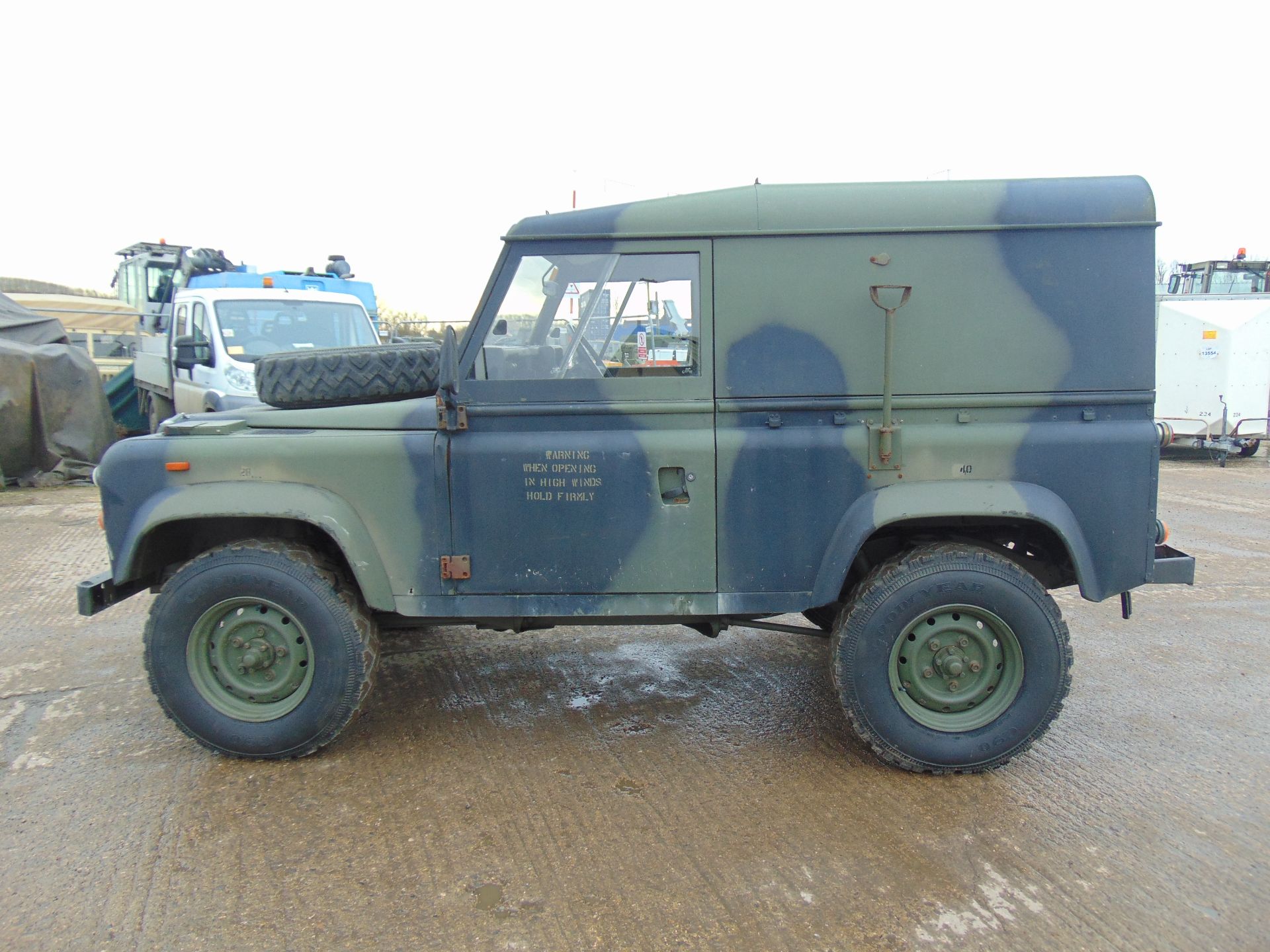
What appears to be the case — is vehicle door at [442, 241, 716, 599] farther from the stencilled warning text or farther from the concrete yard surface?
the concrete yard surface

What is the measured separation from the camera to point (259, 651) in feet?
12.2

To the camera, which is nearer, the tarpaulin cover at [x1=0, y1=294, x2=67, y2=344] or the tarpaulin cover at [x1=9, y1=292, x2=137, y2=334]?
the tarpaulin cover at [x1=0, y1=294, x2=67, y2=344]

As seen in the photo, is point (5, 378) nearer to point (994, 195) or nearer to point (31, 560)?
point (31, 560)

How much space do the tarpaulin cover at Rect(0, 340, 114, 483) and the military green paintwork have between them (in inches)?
330

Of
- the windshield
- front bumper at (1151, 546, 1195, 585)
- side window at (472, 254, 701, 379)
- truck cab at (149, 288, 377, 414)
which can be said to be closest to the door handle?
side window at (472, 254, 701, 379)

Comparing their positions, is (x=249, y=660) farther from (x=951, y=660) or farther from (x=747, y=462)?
(x=951, y=660)

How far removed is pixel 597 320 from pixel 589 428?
0.45 metres

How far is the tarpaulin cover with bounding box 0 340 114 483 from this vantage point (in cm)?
1040

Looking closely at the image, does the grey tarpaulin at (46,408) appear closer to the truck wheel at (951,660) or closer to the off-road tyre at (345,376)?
the off-road tyre at (345,376)

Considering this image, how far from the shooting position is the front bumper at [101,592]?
375cm

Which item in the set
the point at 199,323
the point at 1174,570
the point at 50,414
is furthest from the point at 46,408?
the point at 1174,570

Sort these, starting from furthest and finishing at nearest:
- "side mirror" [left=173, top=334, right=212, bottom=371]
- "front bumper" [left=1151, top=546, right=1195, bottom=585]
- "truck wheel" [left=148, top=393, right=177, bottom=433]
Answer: "truck wheel" [left=148, top=393, right=177, bottom=433] → "side mirror" [left=173, top=334, right=212, bottom=371] → "front bumper" [left=1151, top=546, right=1195, bottom=585]

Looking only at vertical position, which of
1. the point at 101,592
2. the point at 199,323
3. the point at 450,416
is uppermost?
the point at 199,323

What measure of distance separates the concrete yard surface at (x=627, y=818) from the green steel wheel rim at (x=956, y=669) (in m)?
0.28
